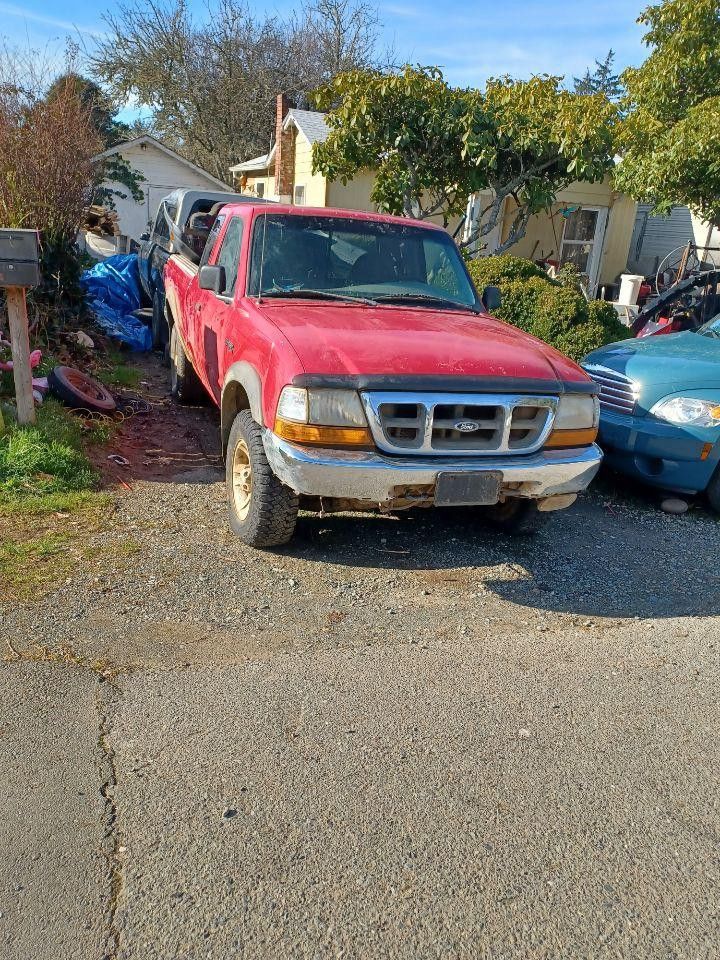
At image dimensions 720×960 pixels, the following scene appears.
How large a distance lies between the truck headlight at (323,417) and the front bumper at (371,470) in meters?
0.06

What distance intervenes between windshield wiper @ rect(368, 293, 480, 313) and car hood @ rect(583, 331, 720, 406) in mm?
1611

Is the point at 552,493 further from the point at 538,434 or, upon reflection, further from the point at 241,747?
the point at 241,747

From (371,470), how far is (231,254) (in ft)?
7.93

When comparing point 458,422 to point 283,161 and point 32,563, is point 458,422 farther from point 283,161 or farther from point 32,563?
point 283,161

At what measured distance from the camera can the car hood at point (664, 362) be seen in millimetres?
5672

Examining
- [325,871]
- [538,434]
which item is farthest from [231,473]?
[325,871]

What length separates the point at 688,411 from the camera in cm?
556

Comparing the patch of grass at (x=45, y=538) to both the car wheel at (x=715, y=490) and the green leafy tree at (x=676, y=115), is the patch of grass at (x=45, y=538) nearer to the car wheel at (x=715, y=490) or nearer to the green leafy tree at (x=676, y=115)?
the car wheel at (x=715, y=490)

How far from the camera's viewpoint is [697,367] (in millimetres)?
5750

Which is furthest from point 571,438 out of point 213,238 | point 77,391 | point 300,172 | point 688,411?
point 300,172

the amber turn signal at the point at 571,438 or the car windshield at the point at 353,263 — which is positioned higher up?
the car windshield at the point at 353,263

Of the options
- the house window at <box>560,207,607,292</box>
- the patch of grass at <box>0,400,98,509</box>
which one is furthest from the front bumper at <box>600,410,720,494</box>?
the house window at <box>560,207,607,292</box>

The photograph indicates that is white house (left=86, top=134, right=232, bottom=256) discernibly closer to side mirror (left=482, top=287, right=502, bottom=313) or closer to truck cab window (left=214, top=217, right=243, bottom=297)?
truck cab window (left=214, top=217, right=243, bottom=297)

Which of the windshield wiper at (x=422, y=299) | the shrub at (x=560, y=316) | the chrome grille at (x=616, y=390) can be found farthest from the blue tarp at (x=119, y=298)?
the chrome grille at (x=616, y=390)
